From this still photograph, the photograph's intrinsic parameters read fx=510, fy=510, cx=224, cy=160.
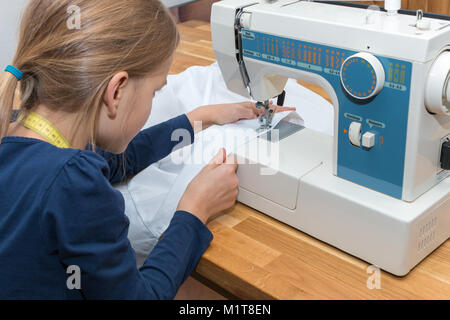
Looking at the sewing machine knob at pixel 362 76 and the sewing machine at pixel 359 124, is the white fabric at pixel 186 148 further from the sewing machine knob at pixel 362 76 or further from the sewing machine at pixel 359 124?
the sewing machine knob at pixel 362 76

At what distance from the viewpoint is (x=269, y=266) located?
97 cm

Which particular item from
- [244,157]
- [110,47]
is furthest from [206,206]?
[110,47]

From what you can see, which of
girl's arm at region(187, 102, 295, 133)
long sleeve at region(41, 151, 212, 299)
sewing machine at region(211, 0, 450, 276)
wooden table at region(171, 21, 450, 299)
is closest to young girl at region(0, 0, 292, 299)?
long sleeve at region(41, 151, 212, 299)

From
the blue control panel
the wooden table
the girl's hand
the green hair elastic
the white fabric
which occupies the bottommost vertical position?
the wooden table

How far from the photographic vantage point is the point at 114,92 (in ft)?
2.76

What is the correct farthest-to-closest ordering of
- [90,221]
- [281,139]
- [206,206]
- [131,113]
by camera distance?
[281,139]
[206,206]
[131,113]
[90,221]

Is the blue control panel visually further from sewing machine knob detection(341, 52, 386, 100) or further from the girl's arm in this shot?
the girl's arm

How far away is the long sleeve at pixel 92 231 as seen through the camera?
0.77 metres

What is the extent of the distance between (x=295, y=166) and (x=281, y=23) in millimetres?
293

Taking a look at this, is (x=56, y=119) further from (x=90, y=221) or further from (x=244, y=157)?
(x=244, y=157)

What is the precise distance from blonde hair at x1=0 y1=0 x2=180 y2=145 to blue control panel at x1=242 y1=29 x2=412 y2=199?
0.30 m

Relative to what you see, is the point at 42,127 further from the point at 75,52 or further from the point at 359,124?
the point at 359,124

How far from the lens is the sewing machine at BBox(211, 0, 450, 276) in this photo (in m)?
0.86
